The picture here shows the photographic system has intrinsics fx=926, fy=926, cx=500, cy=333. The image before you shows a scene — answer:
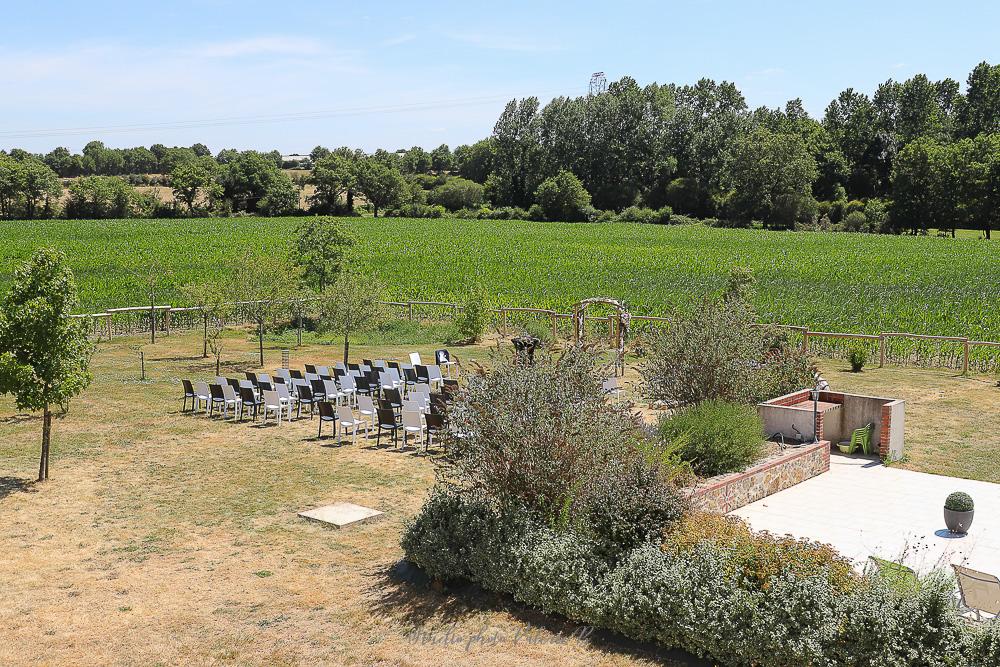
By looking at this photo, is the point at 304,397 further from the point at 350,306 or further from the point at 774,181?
the point at 774,181

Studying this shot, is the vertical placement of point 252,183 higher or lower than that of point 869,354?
higher

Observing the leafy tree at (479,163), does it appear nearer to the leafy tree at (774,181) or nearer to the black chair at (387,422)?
the leafy tree at (774,181)

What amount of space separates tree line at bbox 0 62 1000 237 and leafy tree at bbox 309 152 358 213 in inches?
9.3

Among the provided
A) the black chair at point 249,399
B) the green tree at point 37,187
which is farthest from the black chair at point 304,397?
the green tree at point 37,187

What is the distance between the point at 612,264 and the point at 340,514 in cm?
4057

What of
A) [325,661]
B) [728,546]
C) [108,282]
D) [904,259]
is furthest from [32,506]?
[904,259]

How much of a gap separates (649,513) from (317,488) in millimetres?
6193

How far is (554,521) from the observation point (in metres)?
10.3

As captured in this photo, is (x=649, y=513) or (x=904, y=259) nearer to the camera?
(x=649, y=513)

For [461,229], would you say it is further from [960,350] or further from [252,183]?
[960,350]

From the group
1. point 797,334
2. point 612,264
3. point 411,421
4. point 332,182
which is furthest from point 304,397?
point 332,182

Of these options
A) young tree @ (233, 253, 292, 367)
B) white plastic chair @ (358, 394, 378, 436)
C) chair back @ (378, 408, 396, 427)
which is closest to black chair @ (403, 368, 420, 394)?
white plastic chair @ (358, 394, 378, 436)

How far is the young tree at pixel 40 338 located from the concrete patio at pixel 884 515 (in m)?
9.95

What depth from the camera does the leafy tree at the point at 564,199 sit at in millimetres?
102281
